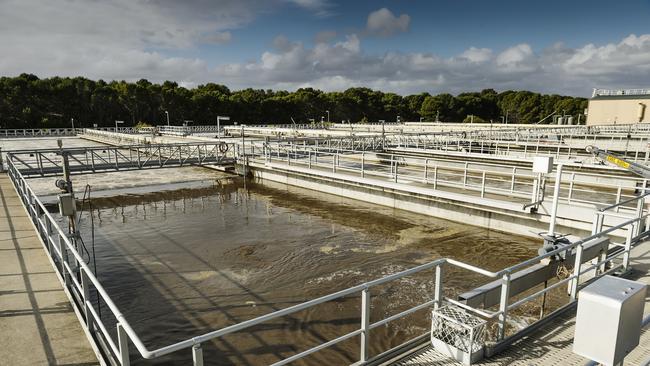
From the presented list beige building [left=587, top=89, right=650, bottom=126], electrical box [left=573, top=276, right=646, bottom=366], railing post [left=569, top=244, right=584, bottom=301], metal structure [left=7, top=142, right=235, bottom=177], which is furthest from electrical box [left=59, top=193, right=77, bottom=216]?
beige building [left=587, top=89, right=650, bottom=126]

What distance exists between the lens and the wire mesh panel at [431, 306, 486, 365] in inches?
190

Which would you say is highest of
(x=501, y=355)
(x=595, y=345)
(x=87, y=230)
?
(x=595, y=345)

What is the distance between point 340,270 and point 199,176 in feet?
64.8

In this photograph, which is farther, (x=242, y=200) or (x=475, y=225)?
(x=242, y=200)

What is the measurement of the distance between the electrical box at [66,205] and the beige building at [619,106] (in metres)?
54.2

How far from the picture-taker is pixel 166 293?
9.94 metres

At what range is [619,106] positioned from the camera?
154ft

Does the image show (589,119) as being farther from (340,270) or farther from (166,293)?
(166,293)

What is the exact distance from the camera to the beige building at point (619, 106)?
45.0 metres

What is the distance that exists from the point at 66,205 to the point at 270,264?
547 centimetres

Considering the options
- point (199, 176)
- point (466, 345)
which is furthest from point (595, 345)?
point (199, 176)

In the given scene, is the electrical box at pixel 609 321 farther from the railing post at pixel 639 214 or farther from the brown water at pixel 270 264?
the railing post at pixel 639 214

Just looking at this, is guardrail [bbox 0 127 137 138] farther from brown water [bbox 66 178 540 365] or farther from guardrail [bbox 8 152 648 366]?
guardrail [bbox 8 152 648 366]

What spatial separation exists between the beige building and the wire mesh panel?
171 feet
